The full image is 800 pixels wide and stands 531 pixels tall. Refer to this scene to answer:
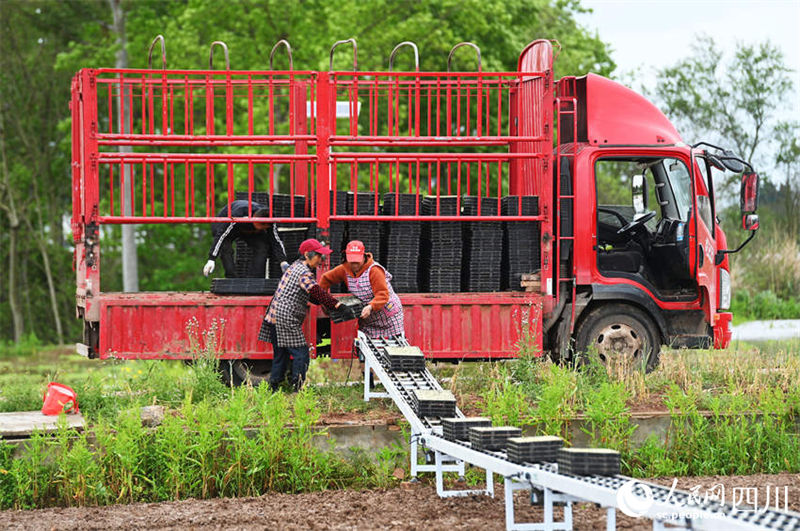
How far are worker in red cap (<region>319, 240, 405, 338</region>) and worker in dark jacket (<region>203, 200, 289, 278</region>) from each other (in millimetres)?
716

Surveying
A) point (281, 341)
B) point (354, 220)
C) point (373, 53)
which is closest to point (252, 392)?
point (281, 341)

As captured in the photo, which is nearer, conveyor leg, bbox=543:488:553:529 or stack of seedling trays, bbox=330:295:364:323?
conveyor leg, bbox=543:488:553:529

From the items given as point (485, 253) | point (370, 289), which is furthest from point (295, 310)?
point (485, 253)

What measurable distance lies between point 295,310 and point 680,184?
4.72 metres

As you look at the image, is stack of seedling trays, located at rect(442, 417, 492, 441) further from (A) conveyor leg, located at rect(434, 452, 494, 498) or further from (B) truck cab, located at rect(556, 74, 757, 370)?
(B) truck cab, located at rect(556, 74, 757, 370)

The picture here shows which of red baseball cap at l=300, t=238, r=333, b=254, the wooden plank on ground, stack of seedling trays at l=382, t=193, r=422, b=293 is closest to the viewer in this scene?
the wooden plank on ground

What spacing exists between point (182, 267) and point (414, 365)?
2055 cm

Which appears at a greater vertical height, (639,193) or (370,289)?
(639,193)

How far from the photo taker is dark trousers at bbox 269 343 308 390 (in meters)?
10.7

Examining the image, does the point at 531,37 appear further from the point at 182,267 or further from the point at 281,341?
the point at 281,341

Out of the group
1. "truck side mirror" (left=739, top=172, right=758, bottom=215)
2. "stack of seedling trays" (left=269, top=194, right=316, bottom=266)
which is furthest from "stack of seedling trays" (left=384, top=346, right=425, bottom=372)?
"truck side mirror" (left=739, top=172, right=758, bottom=215)

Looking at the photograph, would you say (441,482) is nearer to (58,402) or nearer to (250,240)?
(58,402)

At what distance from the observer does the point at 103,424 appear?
8992mm

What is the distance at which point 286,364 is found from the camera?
35.8 feet
